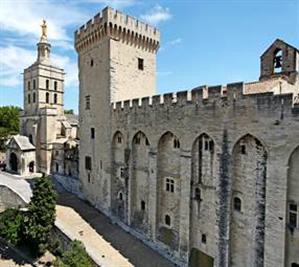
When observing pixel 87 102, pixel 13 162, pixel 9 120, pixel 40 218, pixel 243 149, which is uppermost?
pixel 87 102

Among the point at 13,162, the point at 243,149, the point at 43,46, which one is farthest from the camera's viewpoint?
the point at 43,46

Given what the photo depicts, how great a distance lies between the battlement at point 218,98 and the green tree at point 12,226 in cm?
1274

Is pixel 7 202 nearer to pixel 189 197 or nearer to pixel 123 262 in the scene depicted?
pixel 123 262

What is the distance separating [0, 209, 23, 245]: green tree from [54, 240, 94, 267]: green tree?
5.40m

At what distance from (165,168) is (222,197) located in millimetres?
5053

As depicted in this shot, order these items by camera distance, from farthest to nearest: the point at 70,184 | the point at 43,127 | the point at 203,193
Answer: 1. the point at 43,127
2. the point at 70,184
3. the point at 203,193

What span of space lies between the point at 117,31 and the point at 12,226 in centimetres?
1732

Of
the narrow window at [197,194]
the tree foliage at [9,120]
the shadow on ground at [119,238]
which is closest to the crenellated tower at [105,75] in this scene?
the shadow on ground at [119,238]

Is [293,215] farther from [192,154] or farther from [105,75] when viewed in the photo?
[105,75]

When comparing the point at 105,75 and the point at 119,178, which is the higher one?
the point at 105,75

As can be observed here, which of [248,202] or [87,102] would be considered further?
[87,102]

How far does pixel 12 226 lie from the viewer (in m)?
22.3

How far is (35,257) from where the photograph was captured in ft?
67.4

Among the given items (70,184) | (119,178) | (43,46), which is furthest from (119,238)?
A: (43,46)
